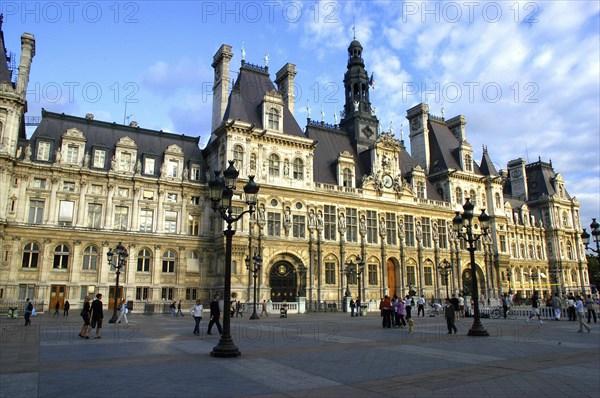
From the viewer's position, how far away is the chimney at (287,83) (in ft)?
180


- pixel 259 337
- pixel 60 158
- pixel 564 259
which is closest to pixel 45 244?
pixel 60 158

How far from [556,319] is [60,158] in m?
41.8

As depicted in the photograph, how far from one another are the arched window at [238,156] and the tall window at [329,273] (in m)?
13.6

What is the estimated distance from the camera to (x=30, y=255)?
125ft

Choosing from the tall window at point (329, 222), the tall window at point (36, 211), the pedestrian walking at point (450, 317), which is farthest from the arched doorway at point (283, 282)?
the pedestrian walking at point (450, 317)

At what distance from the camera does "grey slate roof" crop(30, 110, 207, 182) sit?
42125mm

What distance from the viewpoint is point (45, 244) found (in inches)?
1518

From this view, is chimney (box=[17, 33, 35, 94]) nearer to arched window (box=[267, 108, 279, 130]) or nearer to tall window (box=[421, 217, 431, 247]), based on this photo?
arched window (box=[267, 108, 279, 130])

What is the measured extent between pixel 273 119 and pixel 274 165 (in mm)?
5124

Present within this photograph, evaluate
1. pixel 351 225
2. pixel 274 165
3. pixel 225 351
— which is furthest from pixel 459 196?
pixel 225 351

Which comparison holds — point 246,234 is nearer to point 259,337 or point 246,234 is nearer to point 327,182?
point 327,182

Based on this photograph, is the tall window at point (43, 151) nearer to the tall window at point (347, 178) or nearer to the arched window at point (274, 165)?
the arched window at point (274, 165)

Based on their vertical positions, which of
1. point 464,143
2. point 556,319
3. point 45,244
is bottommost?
point 556,319

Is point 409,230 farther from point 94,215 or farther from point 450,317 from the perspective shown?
point 450,317
